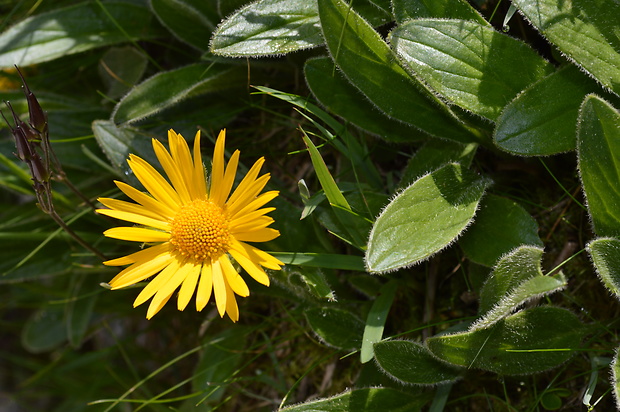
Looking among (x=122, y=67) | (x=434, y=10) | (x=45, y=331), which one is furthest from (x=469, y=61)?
(x=45, y=331)

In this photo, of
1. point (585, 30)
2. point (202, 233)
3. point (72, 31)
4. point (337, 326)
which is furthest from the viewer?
point (72, 31)

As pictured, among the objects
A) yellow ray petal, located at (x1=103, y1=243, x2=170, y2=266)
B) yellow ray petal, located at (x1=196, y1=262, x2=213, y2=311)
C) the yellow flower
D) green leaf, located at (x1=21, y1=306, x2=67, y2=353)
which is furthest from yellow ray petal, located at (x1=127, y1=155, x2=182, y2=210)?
green leaf, located at (x1=21, y1=306, x2=67, y2=353)

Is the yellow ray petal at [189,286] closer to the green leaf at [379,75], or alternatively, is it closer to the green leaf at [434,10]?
the green leaf at [379,75]

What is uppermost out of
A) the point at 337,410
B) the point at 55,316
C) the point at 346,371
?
the point at 337,410

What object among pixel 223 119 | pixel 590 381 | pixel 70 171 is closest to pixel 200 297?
pixel 223 119

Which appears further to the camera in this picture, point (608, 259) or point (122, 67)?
point (122, 67)

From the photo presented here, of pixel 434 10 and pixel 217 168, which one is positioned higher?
pixel 434 10

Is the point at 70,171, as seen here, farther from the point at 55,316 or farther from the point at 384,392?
the point at 384,392

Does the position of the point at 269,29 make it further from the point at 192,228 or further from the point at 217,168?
the point at 192,228
